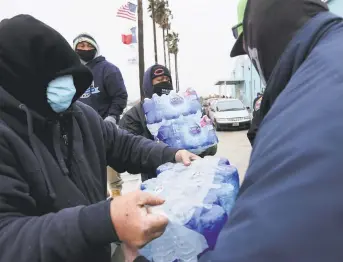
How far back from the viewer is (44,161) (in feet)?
5.32

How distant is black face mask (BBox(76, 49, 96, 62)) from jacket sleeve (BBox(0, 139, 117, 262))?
4207 millimetres

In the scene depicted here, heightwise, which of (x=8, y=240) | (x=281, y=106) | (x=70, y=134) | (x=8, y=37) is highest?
(x=8, y=37)

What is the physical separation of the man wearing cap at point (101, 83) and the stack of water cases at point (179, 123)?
58.9 inches

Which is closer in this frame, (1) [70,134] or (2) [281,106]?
(2) [281,106]

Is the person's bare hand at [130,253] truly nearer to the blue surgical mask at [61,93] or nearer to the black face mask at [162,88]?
the blue surgical mask at [61,93]

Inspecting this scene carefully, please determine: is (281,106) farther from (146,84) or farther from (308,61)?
(146,84)

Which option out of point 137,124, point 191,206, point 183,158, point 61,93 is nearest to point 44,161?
point 61,93

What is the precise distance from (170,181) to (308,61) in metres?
1.30

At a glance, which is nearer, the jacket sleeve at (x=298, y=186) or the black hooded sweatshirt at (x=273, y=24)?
the jacket sleeve at (x=298, y=186)

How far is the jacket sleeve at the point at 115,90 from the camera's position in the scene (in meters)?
5.40

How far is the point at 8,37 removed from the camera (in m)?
1.55

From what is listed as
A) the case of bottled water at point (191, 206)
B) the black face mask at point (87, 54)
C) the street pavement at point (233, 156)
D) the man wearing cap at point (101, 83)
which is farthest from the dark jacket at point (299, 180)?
the street pavement at point (233, 156)

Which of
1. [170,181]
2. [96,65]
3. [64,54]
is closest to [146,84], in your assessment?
[96,65]

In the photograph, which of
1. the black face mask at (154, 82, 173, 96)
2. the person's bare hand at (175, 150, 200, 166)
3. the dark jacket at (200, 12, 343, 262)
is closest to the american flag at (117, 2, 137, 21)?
the black face mask at (154, 82, 173, 96)
